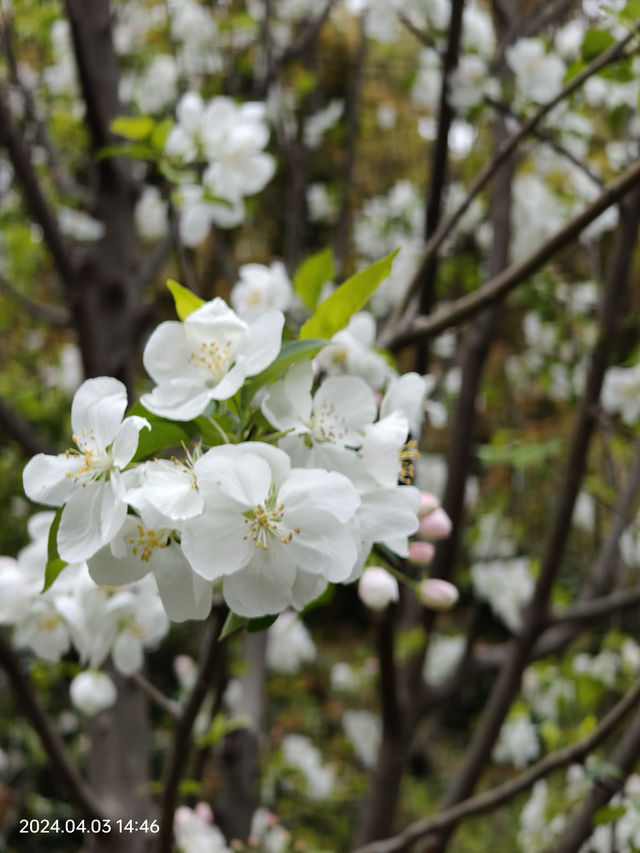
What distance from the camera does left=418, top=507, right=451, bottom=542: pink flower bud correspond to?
854 millimetres

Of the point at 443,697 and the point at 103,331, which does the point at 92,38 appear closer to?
the point at 103,331

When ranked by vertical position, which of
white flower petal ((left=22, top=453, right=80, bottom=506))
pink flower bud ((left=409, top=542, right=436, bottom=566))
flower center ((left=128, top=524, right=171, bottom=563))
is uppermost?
white flower petal ((left=22, top=453, right=80, bottom=506))

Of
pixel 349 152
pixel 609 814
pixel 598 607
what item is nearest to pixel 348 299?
pixel 609 814

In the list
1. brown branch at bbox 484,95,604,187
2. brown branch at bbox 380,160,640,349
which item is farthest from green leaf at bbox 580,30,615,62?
brown branch at bbox 484,95,604,187

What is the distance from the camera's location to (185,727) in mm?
841

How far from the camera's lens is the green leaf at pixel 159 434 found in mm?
662

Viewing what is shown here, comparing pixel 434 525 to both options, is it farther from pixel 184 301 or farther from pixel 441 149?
pixel 441 149

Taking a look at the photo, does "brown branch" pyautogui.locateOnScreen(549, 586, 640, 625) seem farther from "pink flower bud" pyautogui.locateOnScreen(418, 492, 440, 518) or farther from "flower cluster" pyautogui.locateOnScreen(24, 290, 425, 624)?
"flower cluster" pyautogui.locateOnScreen(24, 290, 425, 624)

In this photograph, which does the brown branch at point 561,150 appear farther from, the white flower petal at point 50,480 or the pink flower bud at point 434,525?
the white flower petal at point 50,480

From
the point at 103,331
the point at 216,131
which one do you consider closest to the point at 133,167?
the point at 103,331

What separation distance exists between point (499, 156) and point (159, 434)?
775 mm

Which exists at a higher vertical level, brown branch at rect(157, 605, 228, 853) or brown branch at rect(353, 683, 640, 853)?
brown branch at rect(157, 605, 228, 853)

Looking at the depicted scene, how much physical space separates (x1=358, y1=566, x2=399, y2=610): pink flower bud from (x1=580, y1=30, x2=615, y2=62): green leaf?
2.32ft

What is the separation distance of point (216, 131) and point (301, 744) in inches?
120
